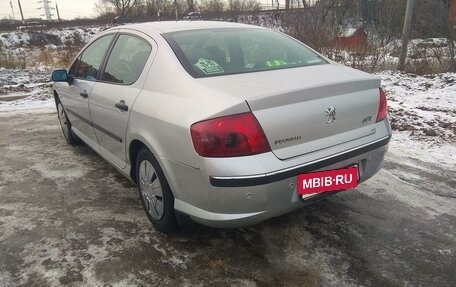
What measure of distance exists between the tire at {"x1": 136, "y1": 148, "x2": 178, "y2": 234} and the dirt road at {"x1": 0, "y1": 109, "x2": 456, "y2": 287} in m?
0.13

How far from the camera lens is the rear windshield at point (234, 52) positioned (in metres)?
2.87

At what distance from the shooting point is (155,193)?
9.66ft

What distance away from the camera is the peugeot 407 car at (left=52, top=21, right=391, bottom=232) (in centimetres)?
230

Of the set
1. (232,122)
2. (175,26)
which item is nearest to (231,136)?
(232,122)

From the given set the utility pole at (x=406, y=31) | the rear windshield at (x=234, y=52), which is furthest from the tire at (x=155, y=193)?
the utility pole at (x=406, y=31)

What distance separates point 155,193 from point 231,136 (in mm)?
956

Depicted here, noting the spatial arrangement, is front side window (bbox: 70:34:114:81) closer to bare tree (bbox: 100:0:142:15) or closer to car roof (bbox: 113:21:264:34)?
car roof (bbox: 113:21:264:34)

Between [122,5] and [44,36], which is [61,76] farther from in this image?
[122,5]

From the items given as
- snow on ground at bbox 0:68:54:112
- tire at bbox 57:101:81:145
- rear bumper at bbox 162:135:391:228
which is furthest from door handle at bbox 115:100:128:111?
snow on ground at bbox 0:68:54:112

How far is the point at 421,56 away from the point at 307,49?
8.32 meters

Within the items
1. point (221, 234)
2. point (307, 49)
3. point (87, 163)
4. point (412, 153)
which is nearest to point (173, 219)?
point (221, 234)

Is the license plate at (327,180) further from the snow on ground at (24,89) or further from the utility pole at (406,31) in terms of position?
the utility pole at (406,31)

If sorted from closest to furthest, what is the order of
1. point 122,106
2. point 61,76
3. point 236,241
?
point 236,241 → point 122,106 → point 61,76

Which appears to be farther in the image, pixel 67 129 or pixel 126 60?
pixel 67 129
